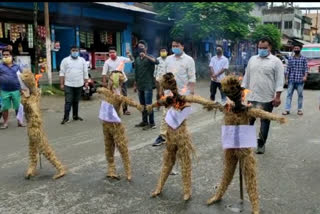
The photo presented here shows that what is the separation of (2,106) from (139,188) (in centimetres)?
542

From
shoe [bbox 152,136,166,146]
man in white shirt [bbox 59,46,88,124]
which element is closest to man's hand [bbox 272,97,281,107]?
shoe [bbox 152,136,166,146]

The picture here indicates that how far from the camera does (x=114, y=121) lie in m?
4.99

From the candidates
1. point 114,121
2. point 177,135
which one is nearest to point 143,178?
point 114,121

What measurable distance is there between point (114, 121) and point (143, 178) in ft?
2.86

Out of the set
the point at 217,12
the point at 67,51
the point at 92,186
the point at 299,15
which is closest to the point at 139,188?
the point at 92,186

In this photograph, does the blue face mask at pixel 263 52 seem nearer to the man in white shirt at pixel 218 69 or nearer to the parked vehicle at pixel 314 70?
the man in white shirt at pixel 218 69

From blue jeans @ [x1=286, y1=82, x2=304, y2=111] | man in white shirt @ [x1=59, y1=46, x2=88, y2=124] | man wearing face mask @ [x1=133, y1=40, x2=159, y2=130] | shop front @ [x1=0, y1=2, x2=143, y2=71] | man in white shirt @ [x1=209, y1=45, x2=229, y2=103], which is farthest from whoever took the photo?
shop front @ [x1=0, y1=2, x2=143, y2=71]

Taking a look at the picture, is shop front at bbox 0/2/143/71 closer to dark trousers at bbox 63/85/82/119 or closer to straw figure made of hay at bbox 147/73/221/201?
dark trousers at bbox 63/85/82/119

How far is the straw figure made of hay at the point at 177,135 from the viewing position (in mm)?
4383

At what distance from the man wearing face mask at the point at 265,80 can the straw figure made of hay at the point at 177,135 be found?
7.08 feet

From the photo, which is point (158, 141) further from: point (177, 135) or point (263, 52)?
point (177, 135)

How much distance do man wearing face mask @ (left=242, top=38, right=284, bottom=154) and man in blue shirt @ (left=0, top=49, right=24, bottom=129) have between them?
212 inches

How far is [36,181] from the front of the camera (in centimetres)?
509

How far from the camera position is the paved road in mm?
4219
